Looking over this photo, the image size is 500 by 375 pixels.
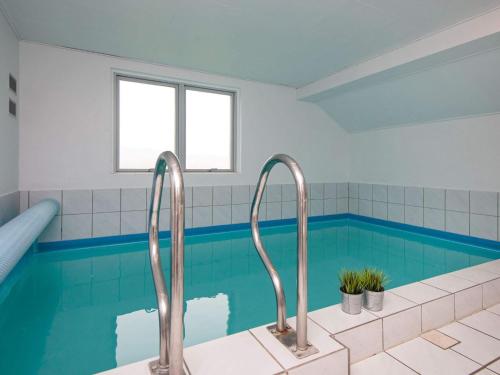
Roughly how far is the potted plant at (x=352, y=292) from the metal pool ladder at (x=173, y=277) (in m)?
0.87

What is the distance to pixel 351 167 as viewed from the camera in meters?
5.27

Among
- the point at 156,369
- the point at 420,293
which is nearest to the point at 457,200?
the point at 420,293

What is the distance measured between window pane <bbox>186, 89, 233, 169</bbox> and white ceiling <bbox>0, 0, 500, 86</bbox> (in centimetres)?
62

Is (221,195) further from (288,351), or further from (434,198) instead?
(288,351)

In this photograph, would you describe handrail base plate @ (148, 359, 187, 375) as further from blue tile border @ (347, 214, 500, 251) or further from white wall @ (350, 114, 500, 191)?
white wall @ (350, 114, 500, 191)

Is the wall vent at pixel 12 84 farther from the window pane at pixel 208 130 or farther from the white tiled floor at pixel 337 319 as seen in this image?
the white tiled floor at pixel 337 319

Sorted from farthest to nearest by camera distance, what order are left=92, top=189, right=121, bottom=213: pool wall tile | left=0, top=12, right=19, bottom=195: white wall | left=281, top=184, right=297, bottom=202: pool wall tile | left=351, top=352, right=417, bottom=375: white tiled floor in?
left=281, top=184, right=297, bottom=202: pool wall tile < left=92, top=189, right=121, bottom=213: pool wall tile < left=0, top=12, right=19, bottom=195: white wall < left=351, top=352, right=417, bottom=375: white tiled floor

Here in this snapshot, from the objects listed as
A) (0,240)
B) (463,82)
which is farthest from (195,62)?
(463,82)

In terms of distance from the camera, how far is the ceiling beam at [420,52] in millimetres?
2410

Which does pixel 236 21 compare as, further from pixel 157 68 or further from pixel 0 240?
pixel 0 240

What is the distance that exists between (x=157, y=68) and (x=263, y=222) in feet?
8.39

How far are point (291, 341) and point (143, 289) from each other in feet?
4.82

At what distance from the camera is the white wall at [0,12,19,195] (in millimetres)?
2475

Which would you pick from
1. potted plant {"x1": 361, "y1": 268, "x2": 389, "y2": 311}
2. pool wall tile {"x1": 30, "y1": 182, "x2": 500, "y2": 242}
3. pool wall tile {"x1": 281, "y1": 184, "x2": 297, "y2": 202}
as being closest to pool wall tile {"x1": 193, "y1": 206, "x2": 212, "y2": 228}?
pool wall tile {"x1": 30, "y1": 182, "x2": 500, "y2": 242}
